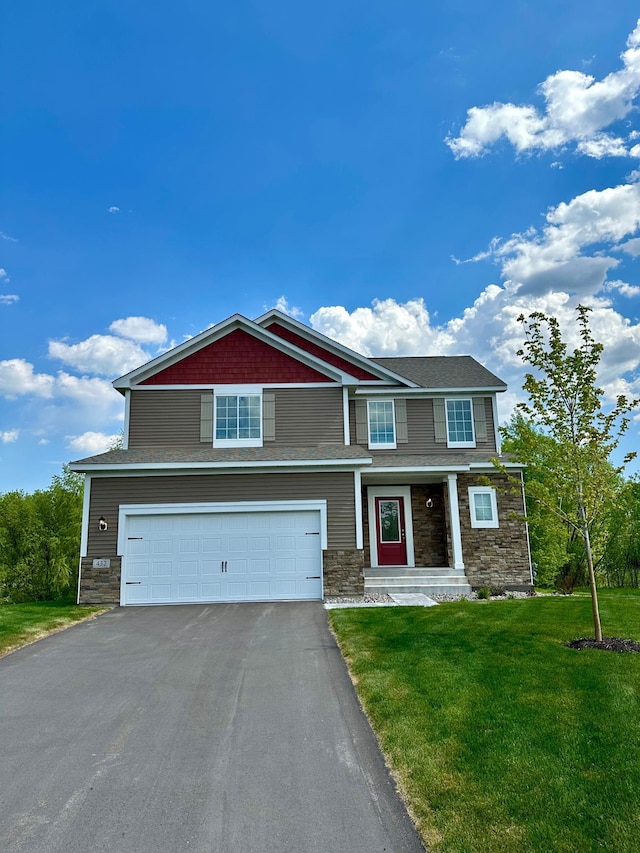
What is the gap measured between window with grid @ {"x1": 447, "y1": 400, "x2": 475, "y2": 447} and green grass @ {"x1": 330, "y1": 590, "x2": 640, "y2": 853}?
858 centimetres

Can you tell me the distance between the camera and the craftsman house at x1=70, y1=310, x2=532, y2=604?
12453mm

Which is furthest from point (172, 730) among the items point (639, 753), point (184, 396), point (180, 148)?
point (180, 148)

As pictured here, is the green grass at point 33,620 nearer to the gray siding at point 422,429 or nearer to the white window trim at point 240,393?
the white window trim at point 240,393

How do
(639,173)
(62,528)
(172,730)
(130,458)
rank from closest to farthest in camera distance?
1. (172,730)
2. (130,458)
3. (639,173)
4. (62,528)

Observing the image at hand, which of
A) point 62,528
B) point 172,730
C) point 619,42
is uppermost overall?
point 619,42

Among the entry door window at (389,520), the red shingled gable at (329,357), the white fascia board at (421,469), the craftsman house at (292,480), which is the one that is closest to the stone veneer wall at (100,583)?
the craftsman house at (292,480)

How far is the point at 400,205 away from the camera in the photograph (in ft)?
58.1

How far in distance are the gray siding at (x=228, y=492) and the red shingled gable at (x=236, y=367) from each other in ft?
10.2

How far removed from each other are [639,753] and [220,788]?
128 inches

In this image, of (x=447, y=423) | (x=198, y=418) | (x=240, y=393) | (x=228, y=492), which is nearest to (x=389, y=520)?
(x=447, y=423)

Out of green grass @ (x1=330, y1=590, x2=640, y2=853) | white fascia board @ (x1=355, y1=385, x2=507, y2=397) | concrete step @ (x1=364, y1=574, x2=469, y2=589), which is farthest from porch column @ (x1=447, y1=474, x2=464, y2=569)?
green grass @ (x1=330, y1=590, x2=640, y2=853)

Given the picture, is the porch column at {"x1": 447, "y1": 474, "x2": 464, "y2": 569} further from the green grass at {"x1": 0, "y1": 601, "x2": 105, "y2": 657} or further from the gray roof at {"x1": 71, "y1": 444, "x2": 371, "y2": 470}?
the green grass at {"x1": 0, "y1": 601, "x2": 105, "y2": 657}

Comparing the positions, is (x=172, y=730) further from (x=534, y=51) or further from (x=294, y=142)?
(x=294, y=142)

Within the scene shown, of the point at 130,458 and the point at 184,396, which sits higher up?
the point at 184,396
